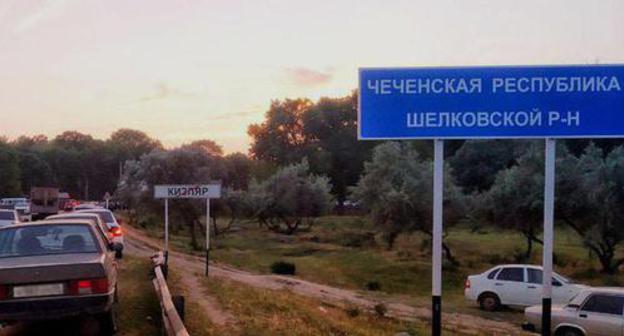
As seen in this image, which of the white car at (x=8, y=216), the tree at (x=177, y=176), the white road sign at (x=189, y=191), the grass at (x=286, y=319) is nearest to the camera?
the grass at (x=286, y=319)

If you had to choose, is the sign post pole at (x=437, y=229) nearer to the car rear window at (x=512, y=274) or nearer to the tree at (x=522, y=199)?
the car rear window at (x=512, y=274)

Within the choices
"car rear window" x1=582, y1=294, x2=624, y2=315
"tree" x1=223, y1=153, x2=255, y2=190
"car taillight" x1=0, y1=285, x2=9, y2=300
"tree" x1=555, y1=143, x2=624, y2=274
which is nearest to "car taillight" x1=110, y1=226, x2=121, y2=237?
"car rear window" x1=582, y1=294, x2=624, y2=315

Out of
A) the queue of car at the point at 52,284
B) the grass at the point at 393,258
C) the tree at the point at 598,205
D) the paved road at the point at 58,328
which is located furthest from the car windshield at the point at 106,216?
the tree at the point at 598,205

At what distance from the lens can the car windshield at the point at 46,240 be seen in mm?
11000

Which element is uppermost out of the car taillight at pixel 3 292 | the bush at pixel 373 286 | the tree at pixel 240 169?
the tree at pixel 240 169

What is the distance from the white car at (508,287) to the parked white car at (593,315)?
23.1 feet

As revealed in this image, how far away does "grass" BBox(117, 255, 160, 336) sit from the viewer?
1164 centimetres

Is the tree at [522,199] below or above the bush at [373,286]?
above

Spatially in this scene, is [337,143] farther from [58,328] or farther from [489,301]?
[58,328]

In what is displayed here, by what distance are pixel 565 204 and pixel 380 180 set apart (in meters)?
14.4

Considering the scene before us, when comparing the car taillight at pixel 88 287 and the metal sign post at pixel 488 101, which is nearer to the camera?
the metal sign post at pixel 488 101

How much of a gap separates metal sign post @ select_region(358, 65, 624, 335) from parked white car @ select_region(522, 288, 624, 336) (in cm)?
1008

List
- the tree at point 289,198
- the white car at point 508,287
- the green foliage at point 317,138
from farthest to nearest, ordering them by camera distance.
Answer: the green foliage at point 317,138 < the tree at point 289,198 < the white car at point 508,287

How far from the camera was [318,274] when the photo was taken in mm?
37219
